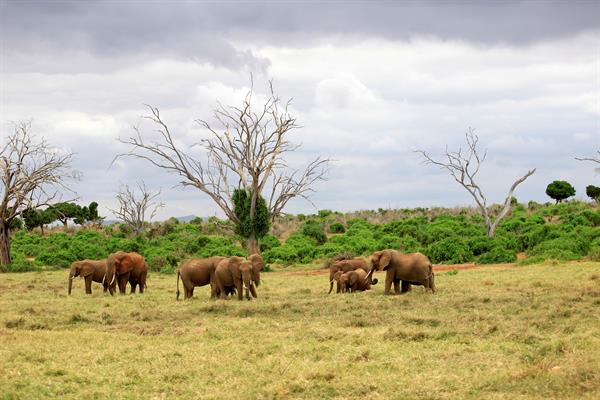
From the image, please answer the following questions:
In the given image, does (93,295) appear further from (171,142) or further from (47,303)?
(171,142)

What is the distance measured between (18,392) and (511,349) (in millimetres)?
7487

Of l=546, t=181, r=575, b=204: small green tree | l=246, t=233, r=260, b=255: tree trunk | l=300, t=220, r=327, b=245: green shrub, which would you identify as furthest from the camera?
l=546, t=181, r=575, b=204: small green tree

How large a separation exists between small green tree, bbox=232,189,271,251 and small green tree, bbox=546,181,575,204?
40.0 metres

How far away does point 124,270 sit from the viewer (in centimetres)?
2462

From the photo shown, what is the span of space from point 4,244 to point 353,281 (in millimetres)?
24360

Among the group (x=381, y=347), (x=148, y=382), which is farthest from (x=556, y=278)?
(x=148, y=382)

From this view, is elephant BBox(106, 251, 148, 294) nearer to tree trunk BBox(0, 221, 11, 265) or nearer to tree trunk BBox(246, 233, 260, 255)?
tree trunk BBox(246, 233, 260, 255)

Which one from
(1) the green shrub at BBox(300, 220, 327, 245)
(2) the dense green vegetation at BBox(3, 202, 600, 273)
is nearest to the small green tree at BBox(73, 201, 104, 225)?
(2) the dense green vegetation at BBox(3, 202, 600, 273)

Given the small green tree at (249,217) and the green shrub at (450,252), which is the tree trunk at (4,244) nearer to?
the small green tree at (249,217)

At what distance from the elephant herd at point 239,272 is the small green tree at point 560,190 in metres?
52.4

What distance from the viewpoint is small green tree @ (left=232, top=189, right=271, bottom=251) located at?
40312mm

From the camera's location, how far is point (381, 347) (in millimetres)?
13609

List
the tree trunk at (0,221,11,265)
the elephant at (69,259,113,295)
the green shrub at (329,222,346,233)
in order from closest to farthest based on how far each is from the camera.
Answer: the elephant at (69,259,113,295) → the tree trunk at (0,221,11,265) → the green shrub at (329,222,346,233)

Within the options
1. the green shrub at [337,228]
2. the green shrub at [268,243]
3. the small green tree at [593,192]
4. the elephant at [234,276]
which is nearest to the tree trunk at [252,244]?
the green shrub at [268,243]
